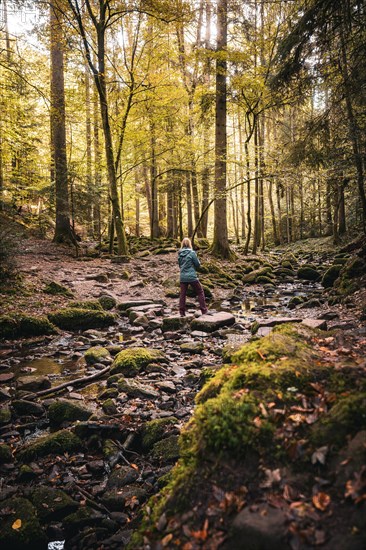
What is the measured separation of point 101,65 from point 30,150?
6.48 metres

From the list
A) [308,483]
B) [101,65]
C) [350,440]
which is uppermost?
[101,65]

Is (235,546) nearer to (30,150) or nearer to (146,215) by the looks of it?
(30,150)

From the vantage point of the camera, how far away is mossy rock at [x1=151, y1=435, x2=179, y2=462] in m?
3.26

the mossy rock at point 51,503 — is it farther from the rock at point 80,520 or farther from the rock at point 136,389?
the rock at point 136,389

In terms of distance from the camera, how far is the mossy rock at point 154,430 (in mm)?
3549

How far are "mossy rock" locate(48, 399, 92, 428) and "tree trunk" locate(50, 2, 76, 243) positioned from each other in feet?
36.1

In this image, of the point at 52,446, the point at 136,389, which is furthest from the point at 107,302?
the point at 52,446

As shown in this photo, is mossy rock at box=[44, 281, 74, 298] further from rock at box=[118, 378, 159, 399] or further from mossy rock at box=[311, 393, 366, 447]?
mossy rock at box=[311, 393, 366, 447]

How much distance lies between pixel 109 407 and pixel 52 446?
0.87 metres

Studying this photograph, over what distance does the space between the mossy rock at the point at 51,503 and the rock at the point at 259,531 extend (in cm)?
183

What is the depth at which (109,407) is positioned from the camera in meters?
4.19

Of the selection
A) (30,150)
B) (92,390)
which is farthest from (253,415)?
(30,150)

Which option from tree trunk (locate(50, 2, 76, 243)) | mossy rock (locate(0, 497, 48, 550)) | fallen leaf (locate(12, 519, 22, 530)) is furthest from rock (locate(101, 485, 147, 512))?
tree trunk (locate(50, 2, 76, 243))

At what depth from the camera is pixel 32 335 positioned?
7191 millimetres
